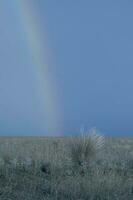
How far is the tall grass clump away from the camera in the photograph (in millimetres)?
18438

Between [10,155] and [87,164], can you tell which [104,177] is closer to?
[87,164]

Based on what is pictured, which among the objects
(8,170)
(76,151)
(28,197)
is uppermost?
(76,151)

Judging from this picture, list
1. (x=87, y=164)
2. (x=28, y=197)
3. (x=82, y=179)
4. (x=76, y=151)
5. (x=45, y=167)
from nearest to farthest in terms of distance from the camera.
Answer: (x=28, y=197), (x=82, y=179), (x=45, y=167), (x=87, y=164), (x=76, y=151)

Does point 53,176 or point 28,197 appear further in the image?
point 53,176

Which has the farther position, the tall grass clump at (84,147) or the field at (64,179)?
the tall grass clump at (84,147)

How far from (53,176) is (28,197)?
2.58 meters

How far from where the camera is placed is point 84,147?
19.2 m

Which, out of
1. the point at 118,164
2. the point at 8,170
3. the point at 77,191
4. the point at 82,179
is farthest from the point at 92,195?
the point at 118,164

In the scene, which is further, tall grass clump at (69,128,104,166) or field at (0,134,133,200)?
tall grass clump at (69,128,104,166)

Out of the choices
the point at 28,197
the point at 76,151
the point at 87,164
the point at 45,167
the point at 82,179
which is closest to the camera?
the point at 28,197

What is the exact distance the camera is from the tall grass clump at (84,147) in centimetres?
1844

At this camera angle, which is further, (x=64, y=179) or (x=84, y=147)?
(x=84, y=147)

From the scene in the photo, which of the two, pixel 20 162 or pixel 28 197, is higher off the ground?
pixel 20 162

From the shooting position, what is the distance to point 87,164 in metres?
17.9
